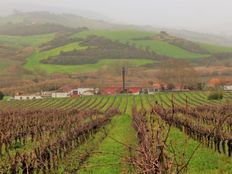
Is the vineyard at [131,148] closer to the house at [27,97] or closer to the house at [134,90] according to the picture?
the house at [134,90]

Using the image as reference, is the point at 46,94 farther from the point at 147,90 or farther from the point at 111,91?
the point at 147,90

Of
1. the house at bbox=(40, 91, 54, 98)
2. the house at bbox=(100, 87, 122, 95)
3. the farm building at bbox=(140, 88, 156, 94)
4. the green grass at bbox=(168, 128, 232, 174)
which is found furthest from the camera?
the farm building at bbox=(140, 88, 156, 94)

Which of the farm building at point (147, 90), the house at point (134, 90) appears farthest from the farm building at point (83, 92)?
the farm building at point (147, 90)

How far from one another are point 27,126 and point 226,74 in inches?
5025

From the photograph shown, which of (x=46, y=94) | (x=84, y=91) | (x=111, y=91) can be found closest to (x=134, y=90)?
(x=111, y=91)

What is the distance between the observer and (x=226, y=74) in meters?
162

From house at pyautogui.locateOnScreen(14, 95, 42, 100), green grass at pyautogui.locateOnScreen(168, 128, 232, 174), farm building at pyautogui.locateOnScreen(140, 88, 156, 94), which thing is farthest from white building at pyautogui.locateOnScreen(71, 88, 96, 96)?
green grass at pyautogui.locateOnScreen(168, 128, 232, 174)

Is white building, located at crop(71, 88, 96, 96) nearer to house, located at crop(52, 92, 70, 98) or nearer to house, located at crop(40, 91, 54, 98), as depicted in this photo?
house, located at crop(52, 92, 70, 98)

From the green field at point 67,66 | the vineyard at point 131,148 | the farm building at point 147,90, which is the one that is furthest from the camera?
the green field at point 67,66

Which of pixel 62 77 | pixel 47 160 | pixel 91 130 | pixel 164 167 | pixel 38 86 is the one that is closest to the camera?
pixel 164 167

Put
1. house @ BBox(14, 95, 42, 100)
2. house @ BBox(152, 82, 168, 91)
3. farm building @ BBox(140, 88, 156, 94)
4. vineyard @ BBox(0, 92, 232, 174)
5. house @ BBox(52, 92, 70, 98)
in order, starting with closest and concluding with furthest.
→ vineyard @ BBox(0, 92, 232, 174) → house @ BBox(14, 95, 42, 100) → house @ BBox(52, 92, 70, 98) → farm building @ BBox(140, 88, 156, 94) → house @ BBox(152, 82, 168, 91)

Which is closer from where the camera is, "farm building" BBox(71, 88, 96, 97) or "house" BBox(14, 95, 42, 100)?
"house" BBox(14, 95, 42, 100)

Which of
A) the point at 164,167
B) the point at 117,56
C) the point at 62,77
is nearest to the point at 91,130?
the point at 164,167

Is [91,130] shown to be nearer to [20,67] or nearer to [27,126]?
[27,126]
